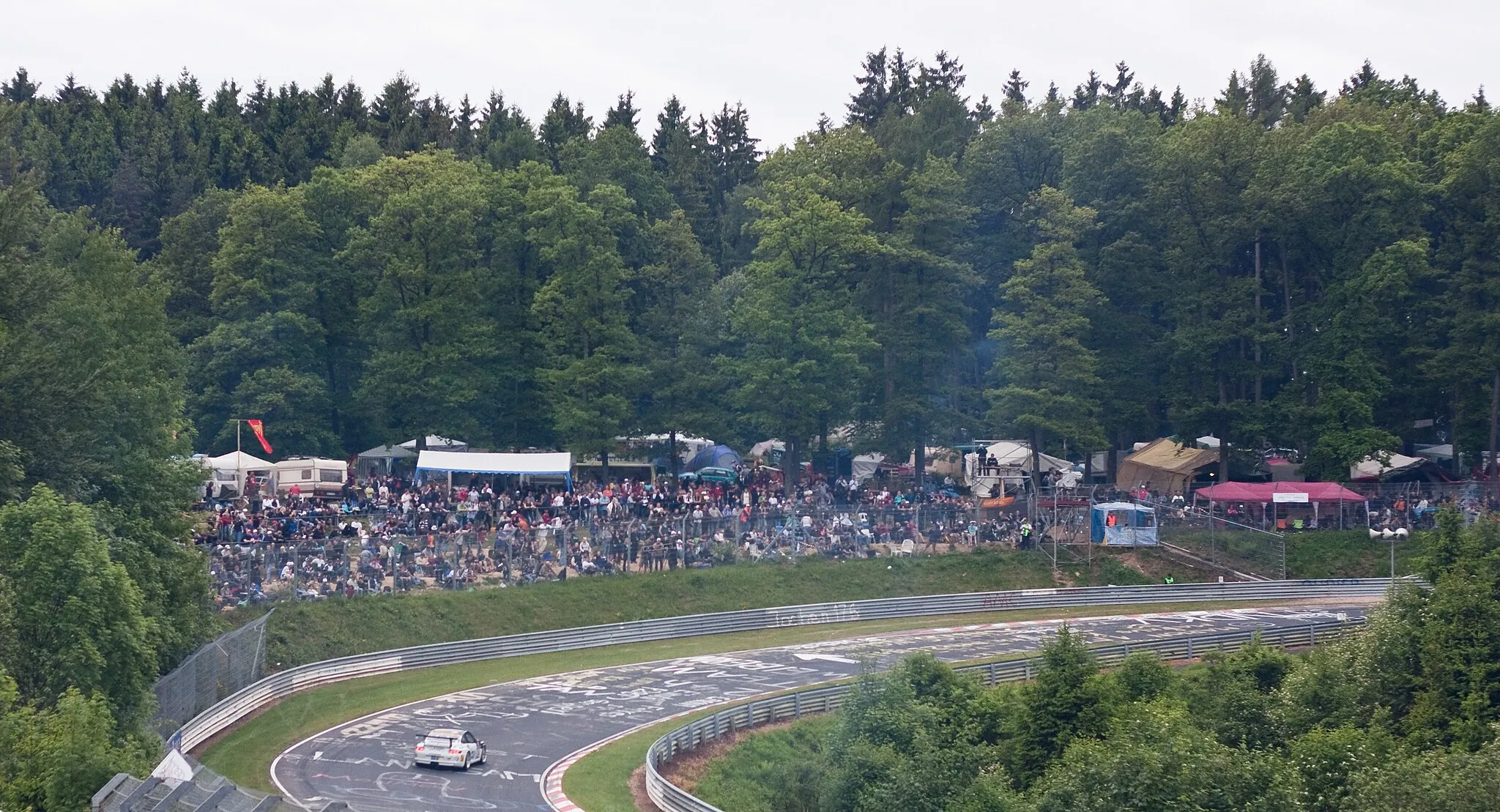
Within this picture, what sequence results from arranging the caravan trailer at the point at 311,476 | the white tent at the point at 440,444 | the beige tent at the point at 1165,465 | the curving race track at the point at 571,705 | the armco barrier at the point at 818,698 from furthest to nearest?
the beige tent at the point at 1165,465
the white tent at the point at 440,444
the caravan trailer at the point at 311,476
the curving race track at the point at 571,705
the armco barrier at the point at 818,698

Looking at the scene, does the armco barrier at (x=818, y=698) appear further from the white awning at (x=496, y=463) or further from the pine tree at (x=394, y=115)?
the pine tree at (x=394, y=115)

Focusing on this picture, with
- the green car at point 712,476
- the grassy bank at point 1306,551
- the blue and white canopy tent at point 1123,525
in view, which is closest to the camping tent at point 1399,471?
the grassy bank at point 1306,551

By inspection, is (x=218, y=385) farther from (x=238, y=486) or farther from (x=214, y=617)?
(x=214, y=617)

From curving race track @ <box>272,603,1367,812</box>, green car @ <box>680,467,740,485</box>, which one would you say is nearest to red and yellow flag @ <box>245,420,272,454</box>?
green car @ <box>680,467,740,485</box>

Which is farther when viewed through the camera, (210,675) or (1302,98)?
(1302,98)

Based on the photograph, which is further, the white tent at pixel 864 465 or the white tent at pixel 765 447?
the white tent at pixel 765 447

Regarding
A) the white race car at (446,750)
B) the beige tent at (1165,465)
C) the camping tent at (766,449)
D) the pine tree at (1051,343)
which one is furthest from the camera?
the camping tent at (766,449)

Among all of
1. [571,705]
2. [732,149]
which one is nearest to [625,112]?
[732,149]

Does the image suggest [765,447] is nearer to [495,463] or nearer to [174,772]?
[495,463]
